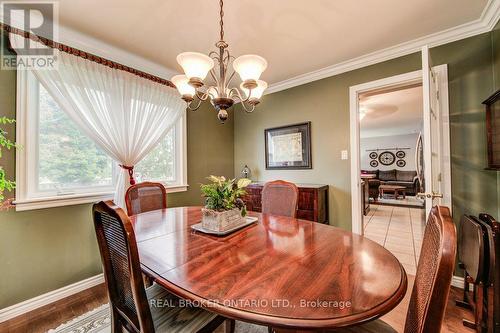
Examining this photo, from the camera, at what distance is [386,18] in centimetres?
179

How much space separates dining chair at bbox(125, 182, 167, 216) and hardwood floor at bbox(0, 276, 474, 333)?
84cm

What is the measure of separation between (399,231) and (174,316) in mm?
3914

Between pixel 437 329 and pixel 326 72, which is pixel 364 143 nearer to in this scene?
pixel 326 72

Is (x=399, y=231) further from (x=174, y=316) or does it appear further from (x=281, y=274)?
(x=174, y=316)

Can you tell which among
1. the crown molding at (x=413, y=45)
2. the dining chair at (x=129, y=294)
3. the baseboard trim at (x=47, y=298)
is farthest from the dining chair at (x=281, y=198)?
the baseboard trim at (x=47, y=298)

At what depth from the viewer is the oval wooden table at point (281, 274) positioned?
0.63m

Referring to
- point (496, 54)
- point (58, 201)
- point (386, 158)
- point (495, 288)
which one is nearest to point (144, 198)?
point (58, 201)

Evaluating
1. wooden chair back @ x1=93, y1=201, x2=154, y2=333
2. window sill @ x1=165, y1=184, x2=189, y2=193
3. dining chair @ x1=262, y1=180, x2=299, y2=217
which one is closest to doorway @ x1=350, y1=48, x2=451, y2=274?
dining chair @ x1=262, y1=180, x2=299, y2=217

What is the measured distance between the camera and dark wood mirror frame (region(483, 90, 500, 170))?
5.24 feet

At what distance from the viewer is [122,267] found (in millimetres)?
876

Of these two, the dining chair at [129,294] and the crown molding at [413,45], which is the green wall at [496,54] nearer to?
the crown molding at [413,45]

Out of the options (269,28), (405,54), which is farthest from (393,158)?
(269,28)

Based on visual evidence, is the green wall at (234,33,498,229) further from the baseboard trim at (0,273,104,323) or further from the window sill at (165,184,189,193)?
the baseboard trim at (0,273,104,323)

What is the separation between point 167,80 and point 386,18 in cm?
247
